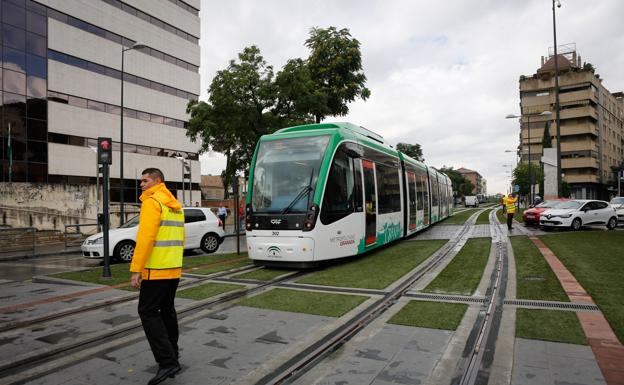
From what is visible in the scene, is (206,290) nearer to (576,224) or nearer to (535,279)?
(535,279)

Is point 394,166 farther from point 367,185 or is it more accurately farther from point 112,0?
point 112,0

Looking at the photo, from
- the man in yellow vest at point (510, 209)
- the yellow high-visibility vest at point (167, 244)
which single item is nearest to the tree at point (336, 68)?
the man in yellow vest at point (510, 209)

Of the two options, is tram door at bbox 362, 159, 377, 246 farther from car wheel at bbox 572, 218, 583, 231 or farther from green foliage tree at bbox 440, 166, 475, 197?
green foliage tree at bbox 440, 166, 475, 197

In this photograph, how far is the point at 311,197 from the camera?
9.22 metres

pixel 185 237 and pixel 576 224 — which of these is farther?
pixel 576 224

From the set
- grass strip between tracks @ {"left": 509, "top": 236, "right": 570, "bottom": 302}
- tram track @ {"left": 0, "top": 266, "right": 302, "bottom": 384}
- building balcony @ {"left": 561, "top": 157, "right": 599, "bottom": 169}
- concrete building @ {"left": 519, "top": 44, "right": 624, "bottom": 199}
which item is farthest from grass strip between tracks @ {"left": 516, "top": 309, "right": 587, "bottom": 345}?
building balcony @ {"left": 561, "top": 157, "right": 599, "bottom": 169}

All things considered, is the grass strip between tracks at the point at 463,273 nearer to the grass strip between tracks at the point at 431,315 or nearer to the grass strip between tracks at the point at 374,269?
the grass strip between tracks at the point at 374,269

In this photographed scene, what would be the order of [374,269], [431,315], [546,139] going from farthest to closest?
[546,139] < [374,269] < [431,315]

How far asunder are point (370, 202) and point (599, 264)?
543cm

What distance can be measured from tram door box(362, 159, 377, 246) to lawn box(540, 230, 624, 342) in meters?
4.62

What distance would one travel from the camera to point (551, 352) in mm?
4309

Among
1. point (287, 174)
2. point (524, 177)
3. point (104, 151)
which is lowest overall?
point (287, 174)

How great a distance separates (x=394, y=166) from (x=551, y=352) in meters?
10.2

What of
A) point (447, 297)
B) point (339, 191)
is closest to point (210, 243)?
point (339, 191)
